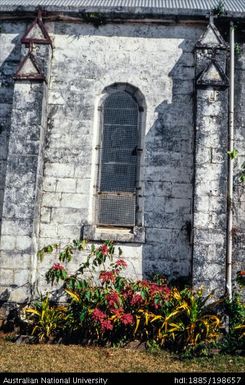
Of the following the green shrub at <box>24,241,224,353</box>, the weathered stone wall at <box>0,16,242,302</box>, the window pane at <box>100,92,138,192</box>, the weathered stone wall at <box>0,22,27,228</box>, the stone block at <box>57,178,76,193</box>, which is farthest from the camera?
the weathered stone wall at <box>0,22,27,228</box>

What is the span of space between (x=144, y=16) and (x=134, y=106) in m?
2.01

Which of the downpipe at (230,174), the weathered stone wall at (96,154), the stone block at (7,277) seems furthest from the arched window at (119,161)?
the stone block at (7,277)

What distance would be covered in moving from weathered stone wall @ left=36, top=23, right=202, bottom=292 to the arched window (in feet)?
0.82

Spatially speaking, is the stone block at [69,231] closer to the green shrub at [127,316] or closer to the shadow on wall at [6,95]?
the green shrub at [127,316]

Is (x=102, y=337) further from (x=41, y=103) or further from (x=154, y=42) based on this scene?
(x=154, y=42)

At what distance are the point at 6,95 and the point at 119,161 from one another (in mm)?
2941

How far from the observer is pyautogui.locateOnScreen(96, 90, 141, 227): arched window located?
8.69 metres

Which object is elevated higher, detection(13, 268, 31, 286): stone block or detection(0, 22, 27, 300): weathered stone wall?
detection(0, 22, 27, 300): weathered stone wall

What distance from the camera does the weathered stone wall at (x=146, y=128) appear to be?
848cm

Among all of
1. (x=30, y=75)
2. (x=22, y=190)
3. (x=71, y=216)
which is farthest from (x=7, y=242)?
(x=30, y=75)

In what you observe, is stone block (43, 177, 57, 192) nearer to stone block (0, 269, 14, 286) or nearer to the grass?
stone block (0, 269, 14, 286)

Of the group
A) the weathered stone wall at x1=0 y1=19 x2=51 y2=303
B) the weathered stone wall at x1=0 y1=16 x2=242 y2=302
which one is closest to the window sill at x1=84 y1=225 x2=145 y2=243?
the weathered stone wall at x1=0 y1=16 x2=242 y2=302

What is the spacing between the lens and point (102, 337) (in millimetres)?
7125
